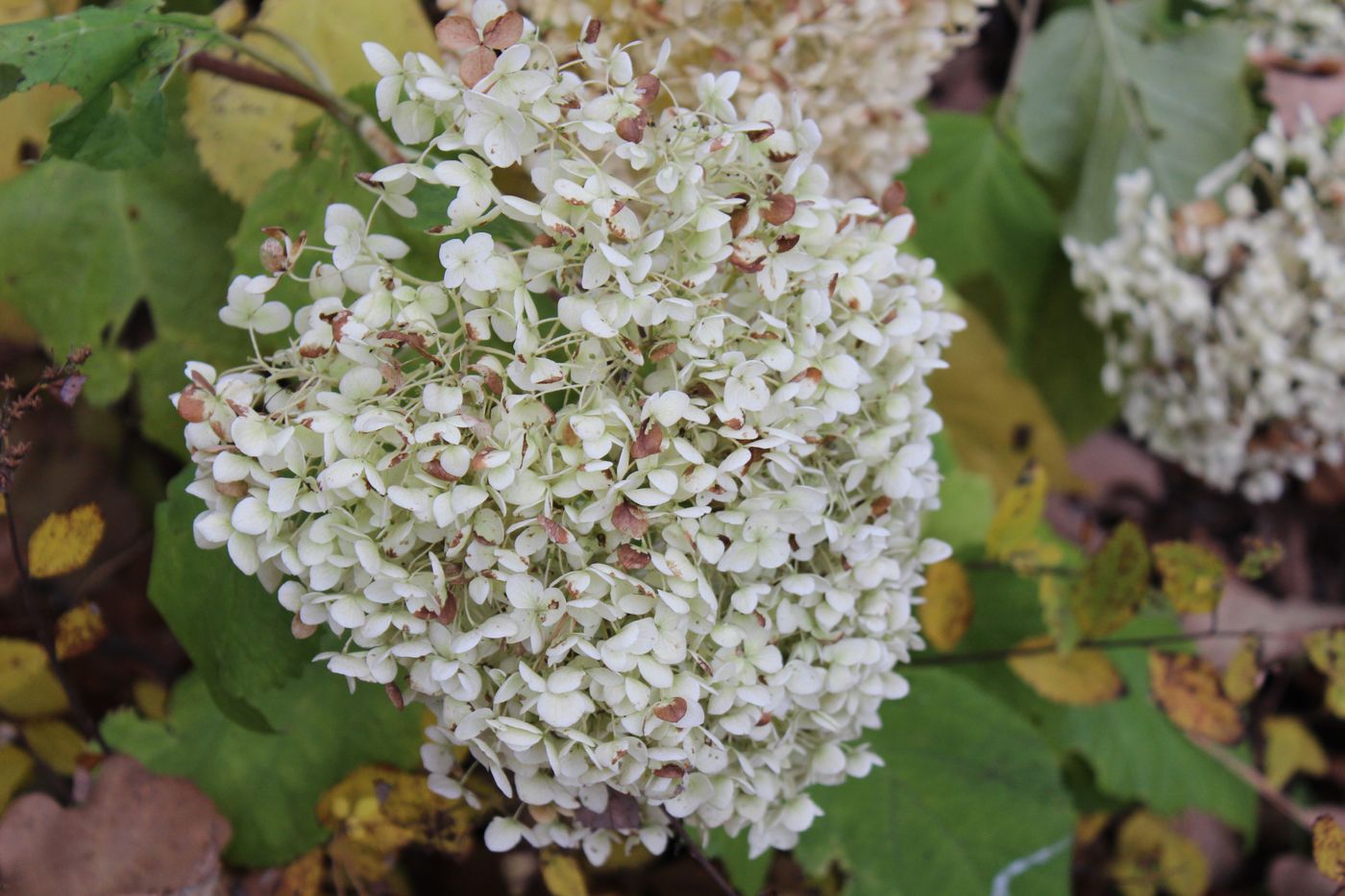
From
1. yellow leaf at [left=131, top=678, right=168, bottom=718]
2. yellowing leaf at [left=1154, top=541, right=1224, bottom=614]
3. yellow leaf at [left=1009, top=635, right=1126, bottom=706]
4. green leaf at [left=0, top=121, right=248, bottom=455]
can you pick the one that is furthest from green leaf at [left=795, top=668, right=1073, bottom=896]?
green leaf at [left=0, top=121, right=248, bottom=455]

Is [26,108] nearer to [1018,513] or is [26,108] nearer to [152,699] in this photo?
[152,699]

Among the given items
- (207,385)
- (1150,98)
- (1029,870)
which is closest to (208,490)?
(207,385)

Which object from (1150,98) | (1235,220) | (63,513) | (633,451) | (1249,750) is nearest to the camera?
(633,451)

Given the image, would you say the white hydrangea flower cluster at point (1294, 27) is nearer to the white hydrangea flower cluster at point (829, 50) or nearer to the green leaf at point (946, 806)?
the white hydrangea flower cluster at point (829, 50)

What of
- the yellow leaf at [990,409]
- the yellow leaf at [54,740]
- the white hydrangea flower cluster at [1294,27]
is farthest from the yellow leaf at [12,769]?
the white hydrangea flower cluster at [1294,27]

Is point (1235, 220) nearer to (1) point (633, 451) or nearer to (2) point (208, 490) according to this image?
(1) point (633, 451)

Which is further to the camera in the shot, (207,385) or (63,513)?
(63,513)

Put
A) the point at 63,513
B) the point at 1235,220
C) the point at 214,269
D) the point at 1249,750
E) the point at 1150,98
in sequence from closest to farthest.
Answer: the point at 63,513 < the point at 214,269 < the point at 1235,220 < the point at 1249,750 < the point at 1150,98
